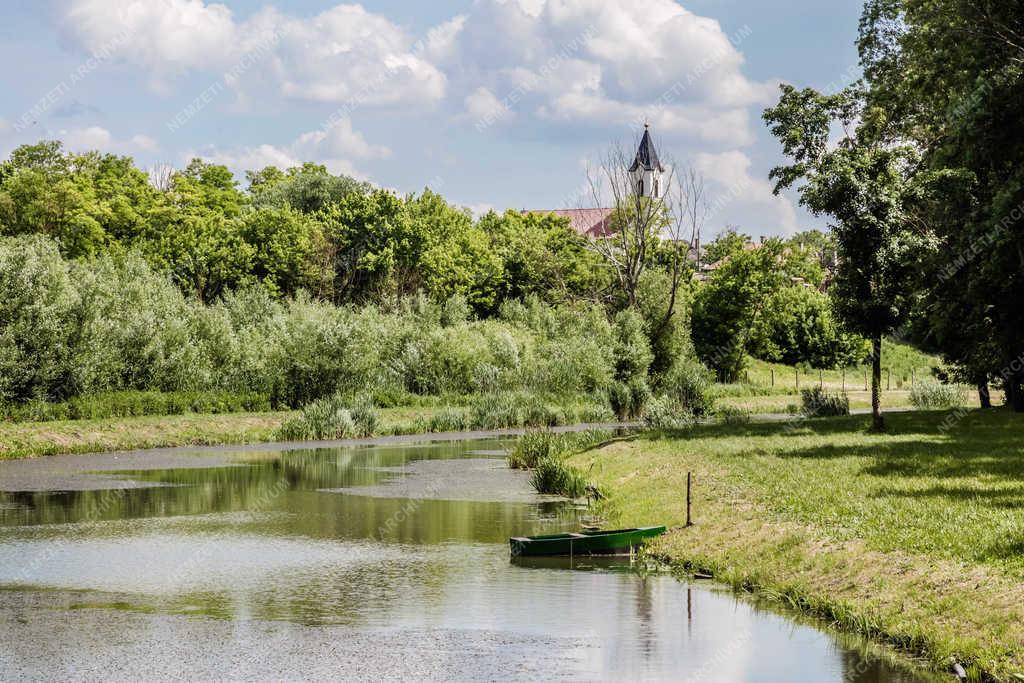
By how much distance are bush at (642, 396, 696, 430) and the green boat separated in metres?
21.9

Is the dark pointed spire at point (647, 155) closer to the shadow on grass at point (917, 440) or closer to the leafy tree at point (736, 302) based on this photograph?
the leafy tree at point (736, 302)

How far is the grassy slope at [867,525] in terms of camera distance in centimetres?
1359

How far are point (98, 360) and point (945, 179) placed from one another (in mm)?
31002

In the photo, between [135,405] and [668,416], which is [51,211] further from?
[668,416]

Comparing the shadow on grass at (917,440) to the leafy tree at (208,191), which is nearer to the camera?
the shadow on grass at (917,440)

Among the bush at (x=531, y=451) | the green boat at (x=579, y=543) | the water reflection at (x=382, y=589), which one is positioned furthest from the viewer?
the bush at (x=531, y=451)

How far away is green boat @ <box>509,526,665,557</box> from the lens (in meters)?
19.3

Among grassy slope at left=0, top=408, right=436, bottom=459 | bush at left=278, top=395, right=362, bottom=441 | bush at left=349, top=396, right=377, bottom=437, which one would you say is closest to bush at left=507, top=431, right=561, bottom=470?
bush at left=278, top=395, right=362, bottom=441

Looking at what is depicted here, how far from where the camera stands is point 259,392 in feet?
166

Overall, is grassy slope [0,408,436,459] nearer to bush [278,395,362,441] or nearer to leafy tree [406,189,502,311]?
bush [278,395,362,441]

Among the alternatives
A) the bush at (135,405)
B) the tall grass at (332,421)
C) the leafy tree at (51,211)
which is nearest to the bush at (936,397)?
the tall grass at (332,421)

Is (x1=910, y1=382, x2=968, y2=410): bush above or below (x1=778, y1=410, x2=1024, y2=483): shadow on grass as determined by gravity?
above

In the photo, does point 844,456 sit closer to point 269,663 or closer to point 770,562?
point 770,562

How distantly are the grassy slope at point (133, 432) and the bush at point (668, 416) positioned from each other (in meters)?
11.1
